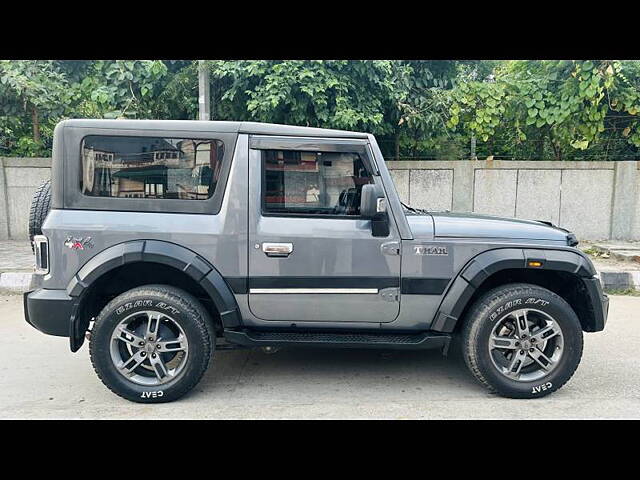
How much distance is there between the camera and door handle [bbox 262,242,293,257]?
3.39 meters

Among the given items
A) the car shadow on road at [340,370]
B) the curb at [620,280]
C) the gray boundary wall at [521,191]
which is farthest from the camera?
the gray boundary wall at [521,191]

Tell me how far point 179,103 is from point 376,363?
23.2 feet

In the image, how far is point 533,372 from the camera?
3.55 metres

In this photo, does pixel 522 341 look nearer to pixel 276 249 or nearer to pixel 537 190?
pixel 276 249

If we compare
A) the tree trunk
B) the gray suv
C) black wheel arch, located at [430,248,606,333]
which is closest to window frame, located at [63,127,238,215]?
the gray suv

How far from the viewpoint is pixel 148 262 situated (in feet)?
11.2

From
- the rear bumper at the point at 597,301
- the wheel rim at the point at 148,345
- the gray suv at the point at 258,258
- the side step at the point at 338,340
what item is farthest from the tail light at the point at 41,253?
the rear bumper at the point at 597,301

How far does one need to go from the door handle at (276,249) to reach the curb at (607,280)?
521 centimetres

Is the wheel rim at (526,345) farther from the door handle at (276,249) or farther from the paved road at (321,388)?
the door handle at (276,249)

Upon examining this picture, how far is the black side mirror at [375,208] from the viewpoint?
129 inches

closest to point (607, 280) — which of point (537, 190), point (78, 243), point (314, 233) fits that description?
point (537, 190)

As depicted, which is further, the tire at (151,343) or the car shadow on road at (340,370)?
the car shadow on road at (340,370)

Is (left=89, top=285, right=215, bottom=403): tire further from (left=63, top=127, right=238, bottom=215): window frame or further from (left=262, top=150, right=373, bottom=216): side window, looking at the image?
(left=262, top=150, right=373, bottom=216): side window

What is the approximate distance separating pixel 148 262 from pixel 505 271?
110 inches
